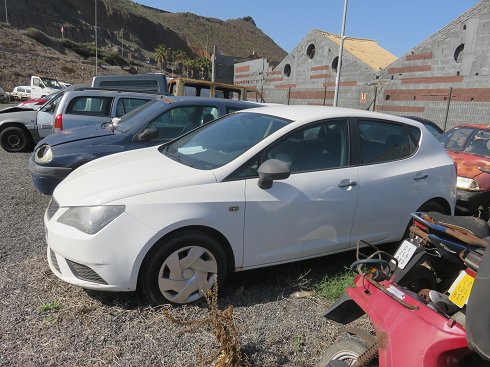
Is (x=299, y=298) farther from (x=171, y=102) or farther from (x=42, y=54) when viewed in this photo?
(x=42, y=54)

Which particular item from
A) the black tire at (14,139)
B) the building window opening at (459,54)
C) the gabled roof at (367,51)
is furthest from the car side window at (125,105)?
the gabled roof at (367,51)

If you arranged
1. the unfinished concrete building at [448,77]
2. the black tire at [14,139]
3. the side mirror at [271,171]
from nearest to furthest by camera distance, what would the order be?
1. the side mirror at [271,171]
2. the black tire at [14,139]
3. the unfinished concrete building at [448,77]

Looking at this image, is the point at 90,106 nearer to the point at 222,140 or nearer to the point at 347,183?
the point at 222,140

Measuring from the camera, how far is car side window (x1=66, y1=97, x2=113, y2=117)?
27.5ft

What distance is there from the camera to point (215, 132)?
4168 millimetres

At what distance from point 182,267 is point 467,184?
458 centimetres

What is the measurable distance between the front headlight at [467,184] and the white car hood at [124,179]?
4272 mm

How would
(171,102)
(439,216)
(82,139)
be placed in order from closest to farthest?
1. (439,216)
2. (82,139)
3. (171,102)

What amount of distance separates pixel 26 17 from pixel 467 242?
84.7 m

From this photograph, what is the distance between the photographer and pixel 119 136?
564cm

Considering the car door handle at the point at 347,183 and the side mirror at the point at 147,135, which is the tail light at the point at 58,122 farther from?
the car door handle at the point at 347,183

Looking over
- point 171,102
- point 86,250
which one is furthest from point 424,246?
point 171,102

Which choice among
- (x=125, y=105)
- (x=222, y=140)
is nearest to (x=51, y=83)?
(x=125, y=105)

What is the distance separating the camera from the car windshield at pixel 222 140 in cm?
359
